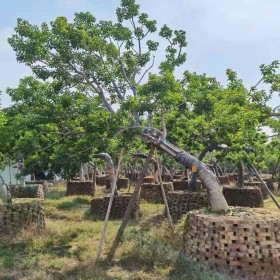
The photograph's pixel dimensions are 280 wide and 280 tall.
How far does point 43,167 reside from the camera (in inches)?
514

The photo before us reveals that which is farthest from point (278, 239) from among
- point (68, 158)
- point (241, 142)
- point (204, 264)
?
point (68, 158)

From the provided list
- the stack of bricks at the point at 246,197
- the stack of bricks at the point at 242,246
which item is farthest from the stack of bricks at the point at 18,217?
the stack of bricks at the point at 246,197

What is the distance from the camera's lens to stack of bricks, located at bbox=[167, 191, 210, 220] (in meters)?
13.6

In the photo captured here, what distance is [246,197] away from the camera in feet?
59.4

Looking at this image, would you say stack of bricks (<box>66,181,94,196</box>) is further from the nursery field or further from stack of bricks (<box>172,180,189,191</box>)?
the nursery field

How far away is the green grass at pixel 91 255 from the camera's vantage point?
815cm

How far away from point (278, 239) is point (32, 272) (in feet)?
17.4

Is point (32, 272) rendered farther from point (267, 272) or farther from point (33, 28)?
point (33, 28)

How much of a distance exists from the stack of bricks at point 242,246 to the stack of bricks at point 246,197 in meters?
10.3

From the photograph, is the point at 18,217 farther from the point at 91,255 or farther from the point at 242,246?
the point at 242,246

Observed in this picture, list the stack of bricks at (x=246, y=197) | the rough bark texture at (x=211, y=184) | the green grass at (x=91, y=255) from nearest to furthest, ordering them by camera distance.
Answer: the green grass at (x=91, y=255), the rough bark texture at (x=211, y=184), the stack of bricks at (x=246, y=197)

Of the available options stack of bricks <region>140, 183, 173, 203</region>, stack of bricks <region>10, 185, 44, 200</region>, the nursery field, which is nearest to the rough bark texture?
the nursery field

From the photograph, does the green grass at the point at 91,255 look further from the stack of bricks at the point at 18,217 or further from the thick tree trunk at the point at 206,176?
the thick tree trunk at the point at 206,176

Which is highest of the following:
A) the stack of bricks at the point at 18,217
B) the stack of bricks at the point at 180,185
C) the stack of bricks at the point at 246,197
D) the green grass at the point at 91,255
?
the stack of bricks at the point at 180,185
